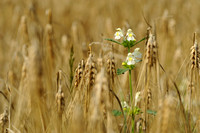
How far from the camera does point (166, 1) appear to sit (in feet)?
16.6

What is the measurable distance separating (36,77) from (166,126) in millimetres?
464

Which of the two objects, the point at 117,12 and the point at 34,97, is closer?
the point at 34,97

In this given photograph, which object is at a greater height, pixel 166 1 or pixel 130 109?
pixel 166 1

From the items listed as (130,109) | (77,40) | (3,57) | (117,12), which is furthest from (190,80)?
(117,12)

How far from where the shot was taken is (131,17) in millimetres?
4820

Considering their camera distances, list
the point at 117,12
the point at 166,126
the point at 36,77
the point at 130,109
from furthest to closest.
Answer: the point at 117,12
the point at 130,109
the point at 166,126
the point at 36,77

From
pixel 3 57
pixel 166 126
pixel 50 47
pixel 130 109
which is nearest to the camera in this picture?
pixel 166 126

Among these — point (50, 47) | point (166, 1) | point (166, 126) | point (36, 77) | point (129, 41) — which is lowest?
point (166, 126)

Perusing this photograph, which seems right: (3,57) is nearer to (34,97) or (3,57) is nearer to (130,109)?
(130,109)

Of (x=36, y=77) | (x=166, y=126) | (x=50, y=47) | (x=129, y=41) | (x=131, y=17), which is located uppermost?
(x=131, y=17)

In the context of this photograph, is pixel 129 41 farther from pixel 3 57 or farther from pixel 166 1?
pixel 166 1

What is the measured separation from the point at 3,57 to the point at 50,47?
4.92 feet

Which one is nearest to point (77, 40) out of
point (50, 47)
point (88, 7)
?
point (50, 47)

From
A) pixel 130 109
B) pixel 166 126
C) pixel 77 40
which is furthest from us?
pixel 77 40
